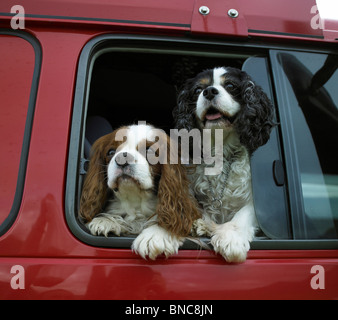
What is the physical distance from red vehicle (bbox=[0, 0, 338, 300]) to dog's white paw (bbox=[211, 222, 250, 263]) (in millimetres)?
33

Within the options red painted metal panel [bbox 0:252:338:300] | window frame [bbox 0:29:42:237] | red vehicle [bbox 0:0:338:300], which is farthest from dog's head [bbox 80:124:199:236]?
window frame [bbox 0:29:42:237]

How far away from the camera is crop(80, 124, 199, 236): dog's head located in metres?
1.89

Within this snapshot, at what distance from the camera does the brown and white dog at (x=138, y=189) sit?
1.84m

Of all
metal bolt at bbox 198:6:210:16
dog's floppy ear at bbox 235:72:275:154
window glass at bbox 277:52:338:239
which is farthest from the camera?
dog's floppy ear at bbox 235:72:275:154

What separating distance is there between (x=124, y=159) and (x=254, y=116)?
83 cm

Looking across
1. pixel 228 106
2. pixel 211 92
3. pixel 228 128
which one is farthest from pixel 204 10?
pixel 228 128

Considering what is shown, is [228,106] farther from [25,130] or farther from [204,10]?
[25,130]

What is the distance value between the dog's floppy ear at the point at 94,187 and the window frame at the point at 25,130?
0.44m

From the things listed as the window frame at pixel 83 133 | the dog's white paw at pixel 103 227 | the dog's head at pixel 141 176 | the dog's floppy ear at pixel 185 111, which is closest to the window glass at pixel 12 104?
the window frame at pixel 83 133

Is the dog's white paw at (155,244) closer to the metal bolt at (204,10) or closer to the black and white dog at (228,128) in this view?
the black and white dog at (228,128)

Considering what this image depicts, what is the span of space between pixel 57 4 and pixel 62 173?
88 cm

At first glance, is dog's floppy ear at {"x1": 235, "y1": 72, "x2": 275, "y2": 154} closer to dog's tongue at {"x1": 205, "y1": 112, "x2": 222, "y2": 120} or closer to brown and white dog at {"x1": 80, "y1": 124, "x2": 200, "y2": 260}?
dog's tongue at {"x1": 205, "y1": 112, "x2": 222, "y2": 120}
